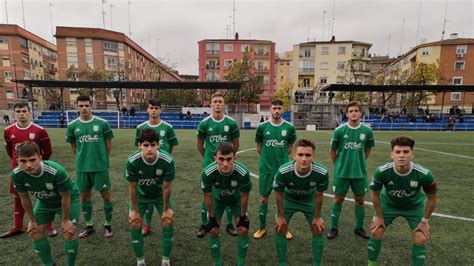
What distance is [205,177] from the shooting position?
3541 millimetres

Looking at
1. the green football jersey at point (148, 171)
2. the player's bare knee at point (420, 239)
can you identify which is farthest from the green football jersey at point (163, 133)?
the player's bare knee at point (420, 239)

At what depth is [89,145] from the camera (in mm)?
4574

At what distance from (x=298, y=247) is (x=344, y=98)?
154 ft

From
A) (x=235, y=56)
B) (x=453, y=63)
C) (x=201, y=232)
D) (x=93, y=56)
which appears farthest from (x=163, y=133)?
(x=453, y=63)

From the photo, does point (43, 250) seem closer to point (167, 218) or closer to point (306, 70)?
point (167, 218)

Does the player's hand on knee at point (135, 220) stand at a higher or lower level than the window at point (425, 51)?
lower

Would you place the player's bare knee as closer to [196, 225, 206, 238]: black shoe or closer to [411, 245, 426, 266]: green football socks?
[411, 245, 426, 266]: green football socks

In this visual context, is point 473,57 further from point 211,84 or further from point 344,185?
point 344,185

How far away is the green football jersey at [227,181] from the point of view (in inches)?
138

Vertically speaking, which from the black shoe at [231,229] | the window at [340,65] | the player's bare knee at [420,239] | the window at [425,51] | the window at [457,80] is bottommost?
the black shoe at [231,229]

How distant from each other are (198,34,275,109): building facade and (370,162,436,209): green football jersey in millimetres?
53288

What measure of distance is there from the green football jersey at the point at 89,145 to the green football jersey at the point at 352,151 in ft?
13.7

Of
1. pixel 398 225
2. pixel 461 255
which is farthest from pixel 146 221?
pixel 461 255

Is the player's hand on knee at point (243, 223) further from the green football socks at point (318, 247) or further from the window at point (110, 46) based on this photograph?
the window at point (110, 46)
